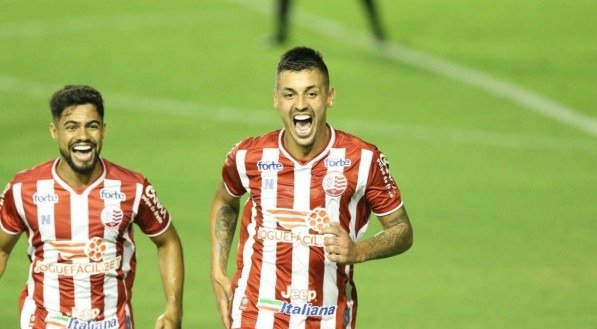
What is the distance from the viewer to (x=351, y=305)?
7.81 m

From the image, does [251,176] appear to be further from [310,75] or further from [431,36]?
[431,36]

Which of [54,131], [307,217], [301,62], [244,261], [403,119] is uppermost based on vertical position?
[403,119]

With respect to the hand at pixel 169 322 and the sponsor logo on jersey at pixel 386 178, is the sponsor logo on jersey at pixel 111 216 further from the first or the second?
the sponsor logo on jersey at pixel 386 178

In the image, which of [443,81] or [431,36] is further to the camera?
[431,36]

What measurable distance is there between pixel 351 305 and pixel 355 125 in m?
10.4

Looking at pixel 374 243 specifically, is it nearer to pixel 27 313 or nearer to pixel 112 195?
pixel 112 195

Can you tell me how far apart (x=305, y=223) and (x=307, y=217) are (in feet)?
0.10

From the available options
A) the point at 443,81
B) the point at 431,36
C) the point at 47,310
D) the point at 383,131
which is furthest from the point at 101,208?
the point at 431,36

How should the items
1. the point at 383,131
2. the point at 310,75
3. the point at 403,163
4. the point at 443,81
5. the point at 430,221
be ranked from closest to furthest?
the point at 310,75, the point at 430,221, the point at 403,163, the point at 383,131, the point at 443,81

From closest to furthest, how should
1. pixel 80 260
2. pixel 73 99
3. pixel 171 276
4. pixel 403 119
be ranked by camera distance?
1. pixel 73 99
2. pixel 80 260
3. pixel 171 276
4. pixel 403 119

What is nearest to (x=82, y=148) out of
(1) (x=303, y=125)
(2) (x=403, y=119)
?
(1) (x=303, y=125)

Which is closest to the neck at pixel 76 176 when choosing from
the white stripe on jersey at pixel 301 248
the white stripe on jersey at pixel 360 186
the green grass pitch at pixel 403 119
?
the white stripe on jersey at pixel 301 248

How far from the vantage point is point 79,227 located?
773cm

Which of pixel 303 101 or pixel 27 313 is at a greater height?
pixel 303 101
